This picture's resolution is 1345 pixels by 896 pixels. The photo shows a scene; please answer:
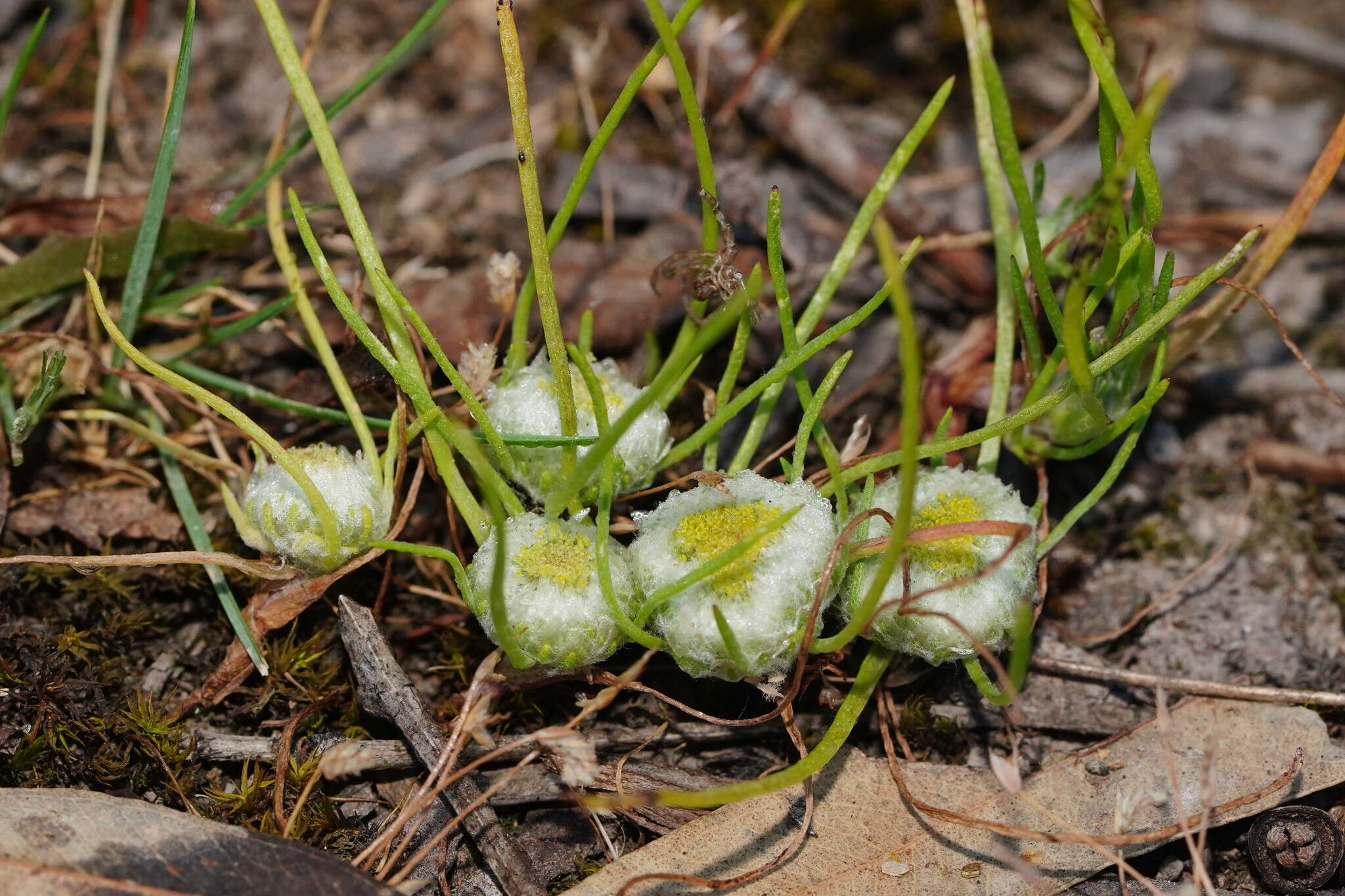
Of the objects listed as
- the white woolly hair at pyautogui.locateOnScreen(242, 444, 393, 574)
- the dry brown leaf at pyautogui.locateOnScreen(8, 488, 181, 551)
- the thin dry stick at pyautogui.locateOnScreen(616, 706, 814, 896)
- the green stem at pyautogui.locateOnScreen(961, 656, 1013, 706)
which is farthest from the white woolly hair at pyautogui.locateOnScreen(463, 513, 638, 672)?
the dry brown leaf at pyautogui.locateOnScreen(8, 488, 181, 551)

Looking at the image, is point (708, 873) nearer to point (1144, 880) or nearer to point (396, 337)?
point (1144, 880)

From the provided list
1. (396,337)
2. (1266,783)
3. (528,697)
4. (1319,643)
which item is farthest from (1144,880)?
(396,337)

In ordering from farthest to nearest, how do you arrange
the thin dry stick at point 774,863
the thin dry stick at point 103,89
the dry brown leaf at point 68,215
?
the thin dry stick at point 103,89
the dry brown leaf at point 68,215
the thin dry stick at point 774,863

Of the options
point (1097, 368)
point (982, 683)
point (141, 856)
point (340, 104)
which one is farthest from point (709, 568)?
point (340, 104)

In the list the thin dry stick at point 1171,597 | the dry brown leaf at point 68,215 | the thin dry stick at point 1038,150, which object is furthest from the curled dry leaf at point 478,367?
the thin dry stick at point 1038,150

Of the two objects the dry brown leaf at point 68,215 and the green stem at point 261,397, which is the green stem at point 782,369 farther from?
the dry brown leaf at point 68,215

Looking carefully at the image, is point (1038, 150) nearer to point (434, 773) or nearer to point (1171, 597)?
point (1171, 597)
